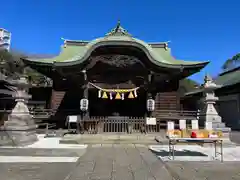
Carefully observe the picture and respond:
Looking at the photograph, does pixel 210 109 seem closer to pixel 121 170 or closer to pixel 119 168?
pixel 119 168

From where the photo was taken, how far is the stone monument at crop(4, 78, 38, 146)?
34.8ft

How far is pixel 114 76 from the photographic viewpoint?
15422 millimetres

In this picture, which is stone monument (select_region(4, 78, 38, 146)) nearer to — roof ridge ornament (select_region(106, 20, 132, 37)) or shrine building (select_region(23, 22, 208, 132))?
shrine building (select_region(23, 22, 208, 132))

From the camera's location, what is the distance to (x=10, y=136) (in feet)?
34.8

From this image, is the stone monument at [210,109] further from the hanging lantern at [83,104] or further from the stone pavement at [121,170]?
the hanging lantern at [83,104]

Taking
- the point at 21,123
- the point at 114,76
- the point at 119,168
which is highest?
the point at 114,76

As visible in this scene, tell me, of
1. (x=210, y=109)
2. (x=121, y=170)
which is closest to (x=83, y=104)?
(x=210, y=109)

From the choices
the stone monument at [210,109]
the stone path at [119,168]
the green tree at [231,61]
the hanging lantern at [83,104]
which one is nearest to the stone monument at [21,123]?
the hanging lantern at [83,104]

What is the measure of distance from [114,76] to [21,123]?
6968 millimetres

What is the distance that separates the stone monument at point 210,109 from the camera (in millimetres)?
11094

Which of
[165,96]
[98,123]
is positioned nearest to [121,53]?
[98,123]

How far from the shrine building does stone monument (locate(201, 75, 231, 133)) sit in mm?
2153

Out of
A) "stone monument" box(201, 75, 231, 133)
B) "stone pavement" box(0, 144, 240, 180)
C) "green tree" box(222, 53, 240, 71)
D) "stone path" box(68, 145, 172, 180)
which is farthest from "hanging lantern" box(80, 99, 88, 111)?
"green tree" box(222, 53, 240, 71)

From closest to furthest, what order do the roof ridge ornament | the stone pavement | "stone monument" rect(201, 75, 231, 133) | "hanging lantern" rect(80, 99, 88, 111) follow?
the stone pavement, "stone monument" rect(201, 75, 231, 133), "hanging lantern" rect(80, 99, 88, 111), the roof ridge ornament
